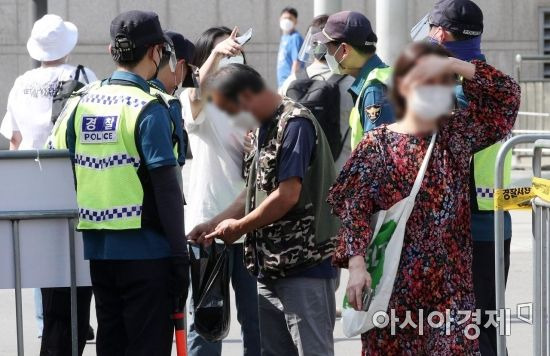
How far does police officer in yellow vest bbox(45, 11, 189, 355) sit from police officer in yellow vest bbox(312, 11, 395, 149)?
35.3 inches

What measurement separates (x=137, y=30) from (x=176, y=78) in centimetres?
85

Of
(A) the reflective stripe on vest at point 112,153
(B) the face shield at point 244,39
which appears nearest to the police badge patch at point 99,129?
(A) the reflective stripe on vest at point 112,153

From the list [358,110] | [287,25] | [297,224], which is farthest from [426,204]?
[287,25]

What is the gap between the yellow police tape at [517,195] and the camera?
193 inches

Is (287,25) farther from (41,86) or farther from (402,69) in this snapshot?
(402,69)

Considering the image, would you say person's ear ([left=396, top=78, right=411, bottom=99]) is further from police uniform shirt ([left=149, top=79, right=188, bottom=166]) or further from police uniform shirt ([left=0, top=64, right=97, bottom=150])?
police uniform shirt ([left=0, top=64, right=97, bottom=150])

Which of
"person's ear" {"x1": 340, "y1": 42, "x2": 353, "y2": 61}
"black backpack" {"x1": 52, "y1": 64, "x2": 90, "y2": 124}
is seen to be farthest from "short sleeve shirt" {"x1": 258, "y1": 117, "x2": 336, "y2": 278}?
"black backpack" {"x1": 52, "y1": 64, "x2": 90, "y2": 124}

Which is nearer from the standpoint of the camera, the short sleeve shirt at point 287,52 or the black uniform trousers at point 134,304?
the black uniform trousers at point 134,304

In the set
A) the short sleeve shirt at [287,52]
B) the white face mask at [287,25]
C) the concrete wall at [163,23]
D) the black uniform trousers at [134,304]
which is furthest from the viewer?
the concrete wall at [163,23]

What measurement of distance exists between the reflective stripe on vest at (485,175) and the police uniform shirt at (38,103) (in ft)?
8.51

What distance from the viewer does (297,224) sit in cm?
476

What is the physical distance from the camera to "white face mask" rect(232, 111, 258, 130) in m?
2.22

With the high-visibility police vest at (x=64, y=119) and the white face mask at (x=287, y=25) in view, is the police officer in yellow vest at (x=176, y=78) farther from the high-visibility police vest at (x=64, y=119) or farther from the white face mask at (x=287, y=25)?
the white face mask at (x=287, y=25)

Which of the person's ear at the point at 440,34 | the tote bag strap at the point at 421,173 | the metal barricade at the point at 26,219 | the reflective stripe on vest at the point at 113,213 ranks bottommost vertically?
the metal barricade at the point at 26,219
